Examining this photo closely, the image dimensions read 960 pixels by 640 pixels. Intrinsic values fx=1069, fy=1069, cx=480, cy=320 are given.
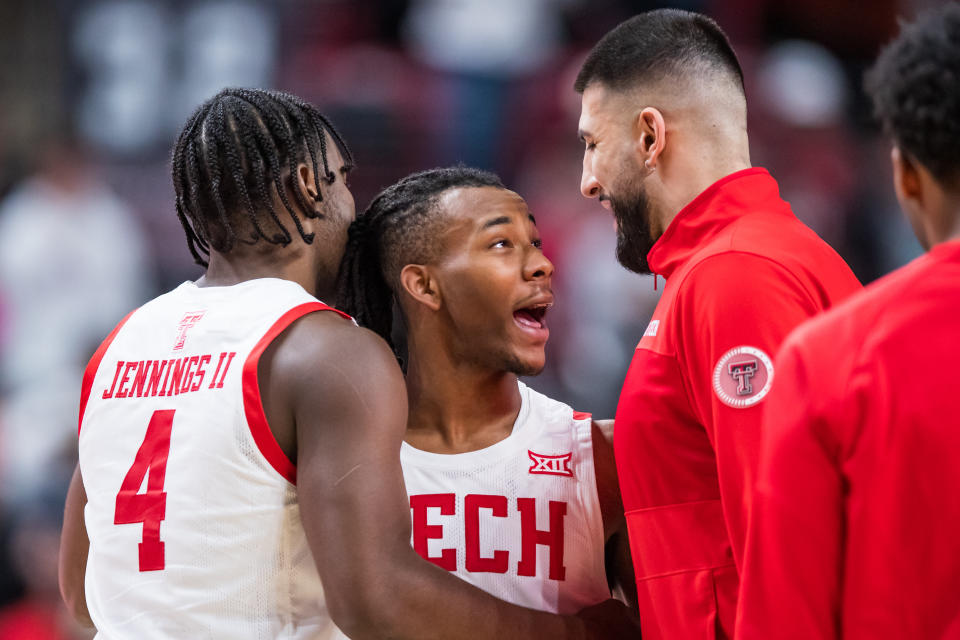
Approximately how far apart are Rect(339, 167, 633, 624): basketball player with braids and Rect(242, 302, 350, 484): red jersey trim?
1.96 feet

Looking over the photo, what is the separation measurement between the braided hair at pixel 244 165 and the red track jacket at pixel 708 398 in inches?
32.9

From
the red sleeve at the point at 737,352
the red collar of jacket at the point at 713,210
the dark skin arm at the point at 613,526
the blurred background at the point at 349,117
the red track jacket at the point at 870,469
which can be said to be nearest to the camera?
the red track jacket at the point at 870,469

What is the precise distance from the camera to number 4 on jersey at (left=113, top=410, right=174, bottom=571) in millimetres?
2092

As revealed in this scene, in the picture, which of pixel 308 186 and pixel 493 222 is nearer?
pixel 308 186

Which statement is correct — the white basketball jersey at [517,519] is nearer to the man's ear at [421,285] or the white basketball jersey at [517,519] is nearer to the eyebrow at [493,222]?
the man's ear at [421,285]

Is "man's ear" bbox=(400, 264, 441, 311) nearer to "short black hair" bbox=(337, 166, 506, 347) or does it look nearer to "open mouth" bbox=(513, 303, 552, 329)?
"short black hair" bbox=(337, 166, 506, 347)

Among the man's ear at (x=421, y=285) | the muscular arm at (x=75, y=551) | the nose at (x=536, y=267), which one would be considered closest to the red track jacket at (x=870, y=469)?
the nose at (x=536, y=267)

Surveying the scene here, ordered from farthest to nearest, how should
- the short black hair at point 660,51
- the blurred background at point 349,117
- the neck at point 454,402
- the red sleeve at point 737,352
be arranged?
the blurred background at point 349,117, the neck at point 454,402, the short black hair at point 660,51, the red sleeve at point 737,352

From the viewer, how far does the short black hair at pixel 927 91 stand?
1.42m

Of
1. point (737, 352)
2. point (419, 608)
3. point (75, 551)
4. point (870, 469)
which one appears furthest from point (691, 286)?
point (75, 551)

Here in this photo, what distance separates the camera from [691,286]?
82.0 inches

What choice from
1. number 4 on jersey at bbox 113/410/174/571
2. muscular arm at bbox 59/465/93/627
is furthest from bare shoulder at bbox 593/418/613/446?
muscular arm at bbox 59/465/93/627

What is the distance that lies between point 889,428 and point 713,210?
0.96m

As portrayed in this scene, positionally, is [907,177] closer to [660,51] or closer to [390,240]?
[660,51]
